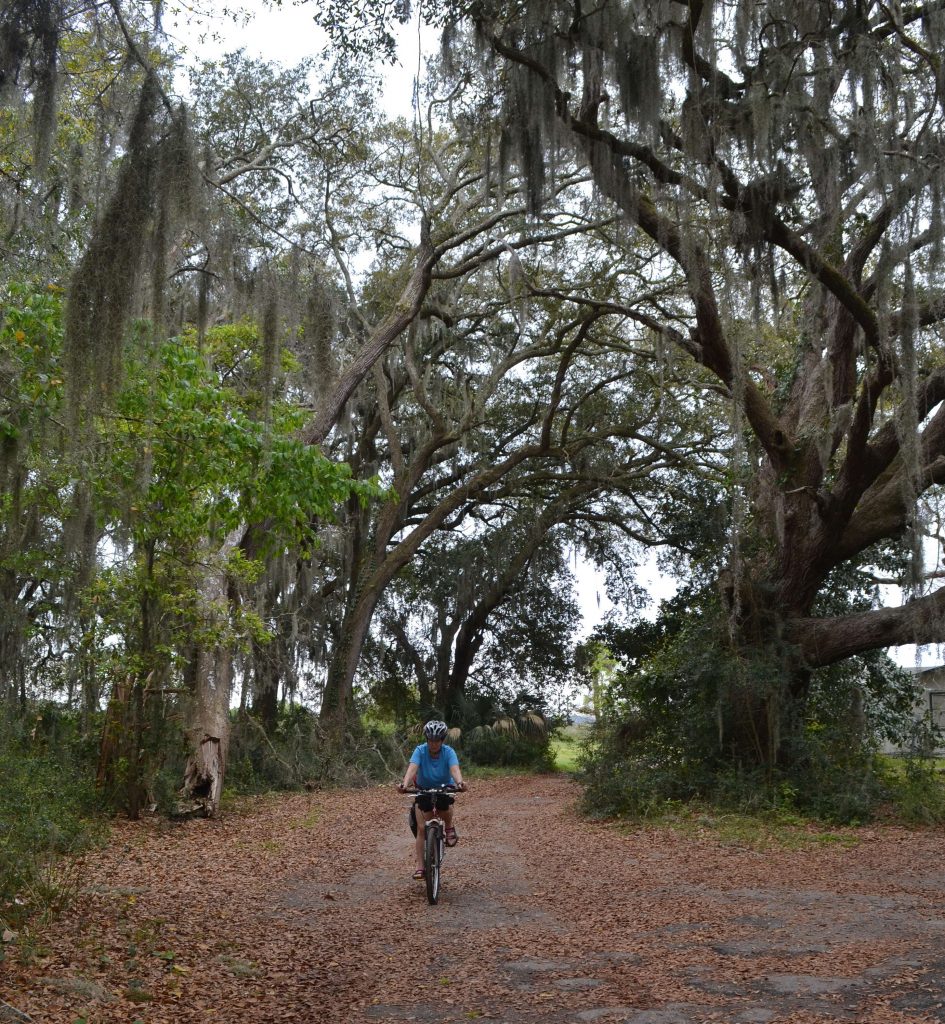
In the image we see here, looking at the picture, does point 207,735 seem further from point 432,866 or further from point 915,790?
point 915,790

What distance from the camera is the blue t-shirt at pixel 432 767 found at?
7660mm

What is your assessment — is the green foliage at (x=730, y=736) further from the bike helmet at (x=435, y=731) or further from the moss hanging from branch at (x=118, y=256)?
the moss hanging from branch at (x=118, y=256)

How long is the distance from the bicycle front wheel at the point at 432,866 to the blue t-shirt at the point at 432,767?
550mm

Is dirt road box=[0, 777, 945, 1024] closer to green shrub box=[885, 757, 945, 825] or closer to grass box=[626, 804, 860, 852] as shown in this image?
grass box=[626, 804, 860, 852]

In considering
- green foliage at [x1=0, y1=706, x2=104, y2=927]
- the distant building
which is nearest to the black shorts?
green foliage at [x1=0, y1=706, x2=104, y2=927]

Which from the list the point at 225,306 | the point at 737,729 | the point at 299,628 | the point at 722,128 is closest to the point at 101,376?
the point at 722,128

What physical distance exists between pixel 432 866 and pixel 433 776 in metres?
0.73

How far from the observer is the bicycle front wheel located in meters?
7.10

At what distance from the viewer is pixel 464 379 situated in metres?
19.6

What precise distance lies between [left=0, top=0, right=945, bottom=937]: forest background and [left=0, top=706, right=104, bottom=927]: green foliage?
0.06 meters

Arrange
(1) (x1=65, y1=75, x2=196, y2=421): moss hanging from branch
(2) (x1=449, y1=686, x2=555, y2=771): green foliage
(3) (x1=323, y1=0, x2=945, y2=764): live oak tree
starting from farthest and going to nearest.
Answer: (2) (x1=449, y1=686, x2=555, y2=771): green foliage
(3) (x1=323, y1=0, x2=945, y2=764): live oak tree
(1) (x1=65, y1=75, x2=196, y2=421): moss hanging from branch

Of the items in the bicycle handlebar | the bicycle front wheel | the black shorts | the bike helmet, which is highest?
the bike helmet

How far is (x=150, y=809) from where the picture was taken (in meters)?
11.6

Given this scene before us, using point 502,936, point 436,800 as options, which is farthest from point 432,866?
point 502,936
